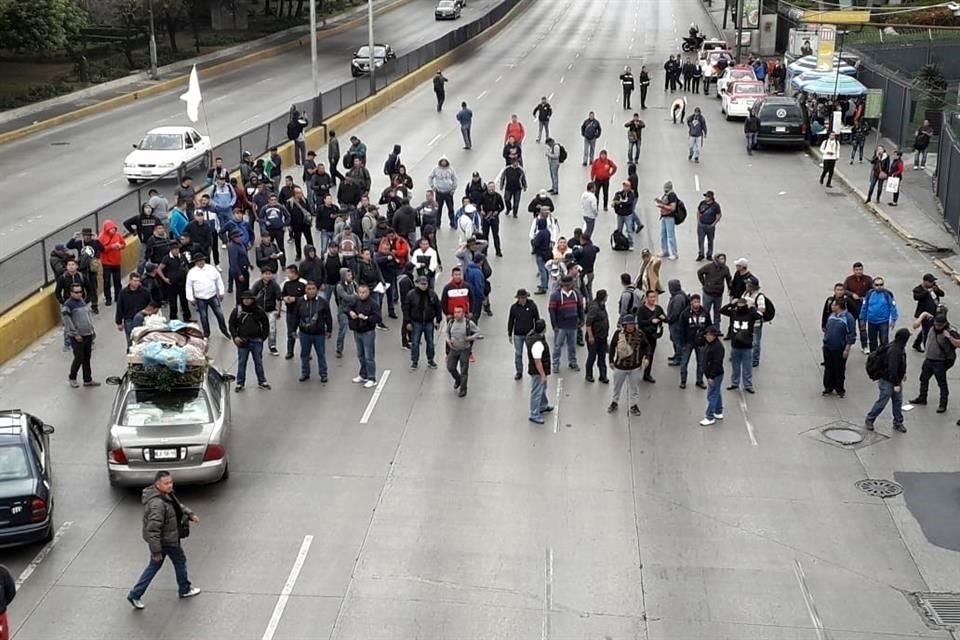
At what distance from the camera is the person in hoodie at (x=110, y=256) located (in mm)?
21469

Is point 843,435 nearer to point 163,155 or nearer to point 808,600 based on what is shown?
point 808,600

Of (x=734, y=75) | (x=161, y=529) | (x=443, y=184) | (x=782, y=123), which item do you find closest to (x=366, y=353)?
(x=161, y=529)

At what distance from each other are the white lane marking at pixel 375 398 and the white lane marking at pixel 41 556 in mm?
4464

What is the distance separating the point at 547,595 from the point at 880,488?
16.3ft

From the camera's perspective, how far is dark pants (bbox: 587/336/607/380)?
1786 centimetres

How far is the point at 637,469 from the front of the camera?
15.1m

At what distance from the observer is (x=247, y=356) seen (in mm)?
17625

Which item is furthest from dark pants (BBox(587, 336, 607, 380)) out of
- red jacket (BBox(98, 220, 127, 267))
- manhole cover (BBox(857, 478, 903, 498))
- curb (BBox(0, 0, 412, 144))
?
curb (BBox(0, 0, 412, 144))

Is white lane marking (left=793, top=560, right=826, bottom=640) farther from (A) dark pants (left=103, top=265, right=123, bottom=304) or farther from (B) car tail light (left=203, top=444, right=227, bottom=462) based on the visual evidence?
(A) dark pants (left=103, top=265, right=123, bottom=304)

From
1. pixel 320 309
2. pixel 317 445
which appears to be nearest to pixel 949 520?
pixel 317 445

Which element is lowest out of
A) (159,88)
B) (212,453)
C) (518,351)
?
(159,88)

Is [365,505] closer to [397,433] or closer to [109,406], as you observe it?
[397,433]

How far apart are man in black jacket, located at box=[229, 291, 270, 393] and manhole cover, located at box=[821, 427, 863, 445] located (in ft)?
25.9

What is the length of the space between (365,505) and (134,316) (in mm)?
6111
